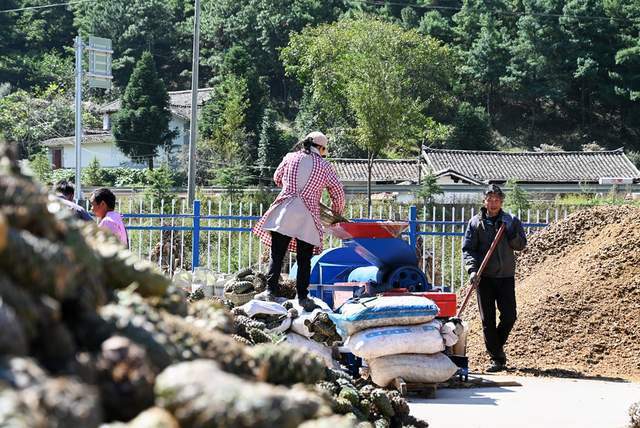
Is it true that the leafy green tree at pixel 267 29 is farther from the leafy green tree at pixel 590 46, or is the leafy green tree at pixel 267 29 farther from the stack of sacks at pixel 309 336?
the stack of sacks at pixel 309 336

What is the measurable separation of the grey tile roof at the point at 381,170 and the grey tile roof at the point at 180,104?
18.1 m

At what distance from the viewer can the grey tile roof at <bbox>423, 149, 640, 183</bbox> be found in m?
70.5

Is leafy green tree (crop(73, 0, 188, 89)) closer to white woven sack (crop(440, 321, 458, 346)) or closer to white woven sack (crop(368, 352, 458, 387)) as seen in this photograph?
white woven sack (crop(440, 321, 458, 346))

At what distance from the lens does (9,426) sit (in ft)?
6.89

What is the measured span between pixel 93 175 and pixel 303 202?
202 ft

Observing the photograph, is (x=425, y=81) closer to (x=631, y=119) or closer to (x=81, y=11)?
(x=631, y=119)

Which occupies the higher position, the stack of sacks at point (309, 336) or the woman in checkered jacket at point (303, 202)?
the woman in checkered jacket at point (303, 202)

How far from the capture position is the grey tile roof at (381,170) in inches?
2746

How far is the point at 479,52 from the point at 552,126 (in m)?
8.77

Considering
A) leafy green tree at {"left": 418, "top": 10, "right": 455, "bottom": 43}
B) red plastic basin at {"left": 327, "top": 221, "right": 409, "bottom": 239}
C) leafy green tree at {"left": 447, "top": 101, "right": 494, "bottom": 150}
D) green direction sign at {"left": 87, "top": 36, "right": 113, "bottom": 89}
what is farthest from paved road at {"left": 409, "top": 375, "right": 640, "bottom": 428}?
leafy green tree at {"left": 418, "top": 10, "right": 455, "bottom": 43}

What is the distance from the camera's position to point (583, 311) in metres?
13.0

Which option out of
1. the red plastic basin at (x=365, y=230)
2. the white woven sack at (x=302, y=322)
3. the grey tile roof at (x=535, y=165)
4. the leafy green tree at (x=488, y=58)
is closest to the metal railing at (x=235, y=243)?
the red plastic basin at (x=365, y=230)

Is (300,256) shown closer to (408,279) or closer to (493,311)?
(408,279)

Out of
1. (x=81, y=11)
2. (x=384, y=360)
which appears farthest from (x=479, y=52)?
(x=384, y=360)
